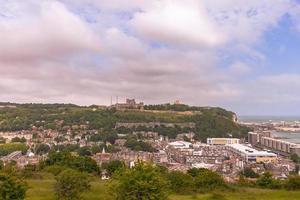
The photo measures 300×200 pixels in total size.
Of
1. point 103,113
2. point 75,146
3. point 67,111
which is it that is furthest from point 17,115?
point 75,146

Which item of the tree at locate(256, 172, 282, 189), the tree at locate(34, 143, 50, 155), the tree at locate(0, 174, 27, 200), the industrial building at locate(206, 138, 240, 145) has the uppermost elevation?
the tree at locate(0, 174, 27, 200)

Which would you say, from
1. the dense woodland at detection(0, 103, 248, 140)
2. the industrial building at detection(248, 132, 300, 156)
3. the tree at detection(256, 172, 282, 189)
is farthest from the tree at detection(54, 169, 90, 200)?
the dense woodland at detection(0, 103, 248, 140)

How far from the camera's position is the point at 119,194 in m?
17.6

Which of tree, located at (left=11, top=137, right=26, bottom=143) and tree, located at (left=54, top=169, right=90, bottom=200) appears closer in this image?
tree, located at (left=54, top=169, right=90, bottom=200)

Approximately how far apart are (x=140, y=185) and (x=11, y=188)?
5697 mm

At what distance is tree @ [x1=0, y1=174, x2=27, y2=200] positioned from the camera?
1825cm

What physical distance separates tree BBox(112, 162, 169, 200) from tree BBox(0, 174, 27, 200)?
424 cm

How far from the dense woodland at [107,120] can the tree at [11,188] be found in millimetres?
83049

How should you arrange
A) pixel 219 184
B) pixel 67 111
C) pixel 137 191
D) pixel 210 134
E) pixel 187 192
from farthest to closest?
pixel 67 111 < pixel 210 134 < pixel 219 184 < pixel 187 192 < pixel 137 191

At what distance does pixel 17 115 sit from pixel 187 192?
355 ft

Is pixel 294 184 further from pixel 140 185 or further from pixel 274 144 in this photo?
pixel 274 144

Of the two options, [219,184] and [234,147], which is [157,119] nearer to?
[234,147]

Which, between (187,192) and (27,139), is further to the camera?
(27,139)

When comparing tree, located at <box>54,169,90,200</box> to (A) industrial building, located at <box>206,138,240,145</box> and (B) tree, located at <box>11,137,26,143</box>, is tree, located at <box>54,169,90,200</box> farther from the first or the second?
(A) industrial building, located at <box>206,138,240,145</box>
